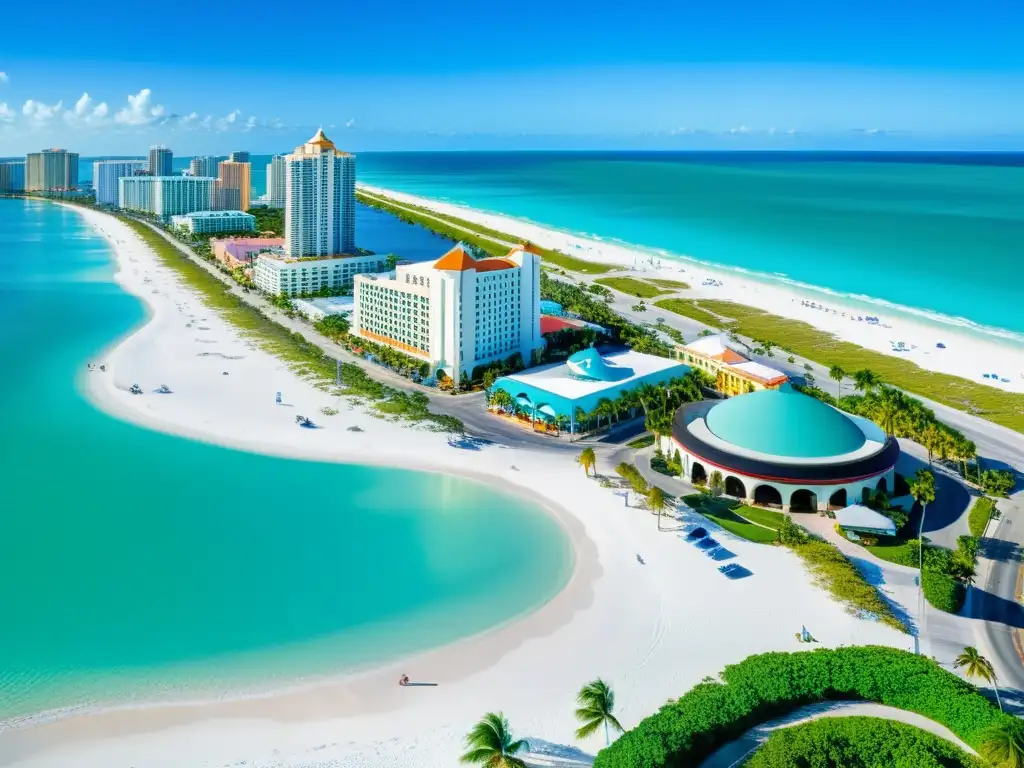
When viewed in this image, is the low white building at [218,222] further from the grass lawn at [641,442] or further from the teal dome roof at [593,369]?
the grass lawn at [641,442]

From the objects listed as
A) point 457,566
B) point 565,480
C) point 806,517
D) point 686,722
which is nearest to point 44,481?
point 457,566

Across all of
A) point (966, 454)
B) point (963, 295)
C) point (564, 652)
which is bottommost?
point (564, 652)

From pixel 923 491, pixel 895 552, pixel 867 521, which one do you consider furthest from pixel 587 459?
pixel 923 491

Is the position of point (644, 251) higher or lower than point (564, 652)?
higher

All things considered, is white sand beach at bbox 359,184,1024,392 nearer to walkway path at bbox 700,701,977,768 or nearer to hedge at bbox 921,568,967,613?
hedge at bbox 921,568,967,613

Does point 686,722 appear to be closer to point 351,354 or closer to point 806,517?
point 806,517
